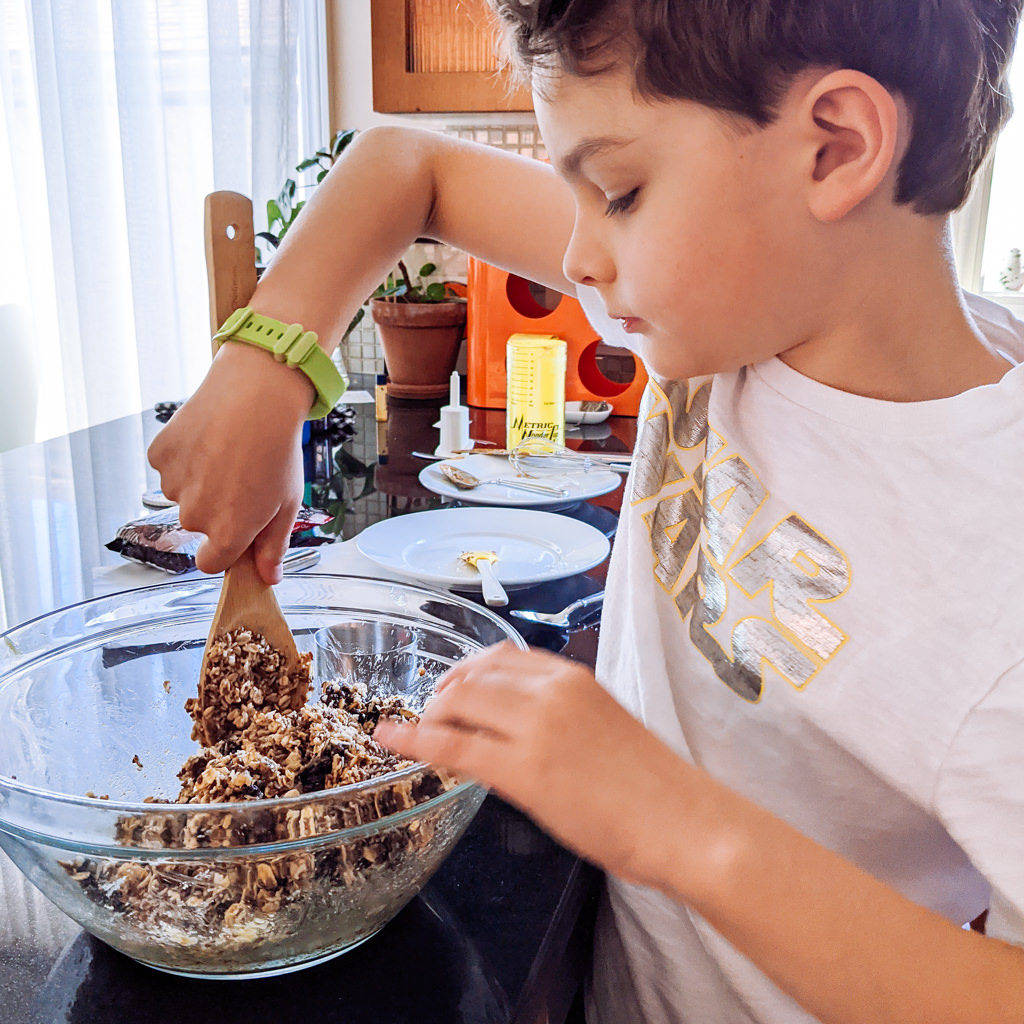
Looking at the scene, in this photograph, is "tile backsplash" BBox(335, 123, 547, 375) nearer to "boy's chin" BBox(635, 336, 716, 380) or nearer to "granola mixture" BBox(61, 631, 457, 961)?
"boy's chin" BBox(635, 336, 716, 380)

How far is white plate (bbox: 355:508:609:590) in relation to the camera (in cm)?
96

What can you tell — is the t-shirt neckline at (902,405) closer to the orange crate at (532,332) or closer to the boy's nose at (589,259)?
the boy's nose at (589,259)

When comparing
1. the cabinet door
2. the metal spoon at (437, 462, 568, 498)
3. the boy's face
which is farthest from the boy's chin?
the cabinet door

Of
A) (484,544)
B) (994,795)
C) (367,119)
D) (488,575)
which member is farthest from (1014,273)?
(994,795)

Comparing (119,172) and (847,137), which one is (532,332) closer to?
(119,172)

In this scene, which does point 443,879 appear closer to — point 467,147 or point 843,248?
point 843,248

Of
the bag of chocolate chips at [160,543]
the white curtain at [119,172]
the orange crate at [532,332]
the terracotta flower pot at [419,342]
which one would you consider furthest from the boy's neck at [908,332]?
the white curtain at [119,172]

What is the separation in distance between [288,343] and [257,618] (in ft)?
0.72

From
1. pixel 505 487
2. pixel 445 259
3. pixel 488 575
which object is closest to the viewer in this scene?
pixel 488 575

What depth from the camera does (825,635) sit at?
0.65 metres

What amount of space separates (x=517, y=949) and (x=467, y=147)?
0.80 meters

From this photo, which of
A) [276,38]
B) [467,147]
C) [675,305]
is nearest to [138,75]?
[276,38]

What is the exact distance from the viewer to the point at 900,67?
1.84ft

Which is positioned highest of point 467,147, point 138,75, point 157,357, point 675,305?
point 138,75
